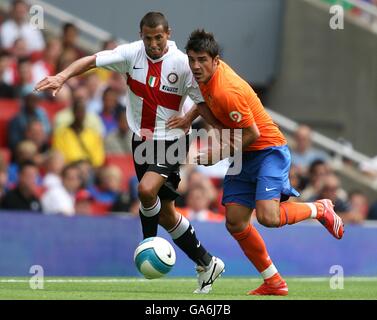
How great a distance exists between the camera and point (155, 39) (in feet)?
34.3

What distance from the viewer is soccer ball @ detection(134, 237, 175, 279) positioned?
10398mm

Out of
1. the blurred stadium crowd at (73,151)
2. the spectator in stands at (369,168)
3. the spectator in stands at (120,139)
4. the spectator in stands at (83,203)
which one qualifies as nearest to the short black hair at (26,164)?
the blurred stadium crowd at (73,151)

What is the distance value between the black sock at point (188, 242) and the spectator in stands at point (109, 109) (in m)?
6.24

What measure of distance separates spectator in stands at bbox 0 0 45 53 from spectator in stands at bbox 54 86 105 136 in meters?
1.12

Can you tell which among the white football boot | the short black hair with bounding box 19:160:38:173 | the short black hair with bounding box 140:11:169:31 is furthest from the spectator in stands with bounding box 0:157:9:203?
the short black hair with bounding box 140:11:169:31

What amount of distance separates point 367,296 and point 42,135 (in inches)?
258

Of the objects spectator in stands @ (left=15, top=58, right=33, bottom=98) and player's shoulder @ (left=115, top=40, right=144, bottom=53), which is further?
spectator in stands @ (left=15, top=58, right=33, bottom=98)

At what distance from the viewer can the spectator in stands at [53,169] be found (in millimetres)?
15484

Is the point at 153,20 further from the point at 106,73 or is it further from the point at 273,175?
the point at 106,73

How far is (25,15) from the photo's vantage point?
1812cm

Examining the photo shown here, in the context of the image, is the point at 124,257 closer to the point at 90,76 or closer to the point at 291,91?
the point at 90,76

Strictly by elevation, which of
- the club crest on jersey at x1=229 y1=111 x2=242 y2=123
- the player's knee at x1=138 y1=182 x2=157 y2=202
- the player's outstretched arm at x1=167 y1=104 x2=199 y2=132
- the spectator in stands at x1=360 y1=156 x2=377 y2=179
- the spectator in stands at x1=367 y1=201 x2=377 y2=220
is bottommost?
the spectator in stands at x1=367 y1=201 x2=377 y2=220

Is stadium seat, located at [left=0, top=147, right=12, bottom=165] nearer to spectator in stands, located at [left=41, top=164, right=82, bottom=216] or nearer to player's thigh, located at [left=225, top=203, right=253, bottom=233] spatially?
spectator in stands, located at [left=41, top=164, right=82, bottom=216]
